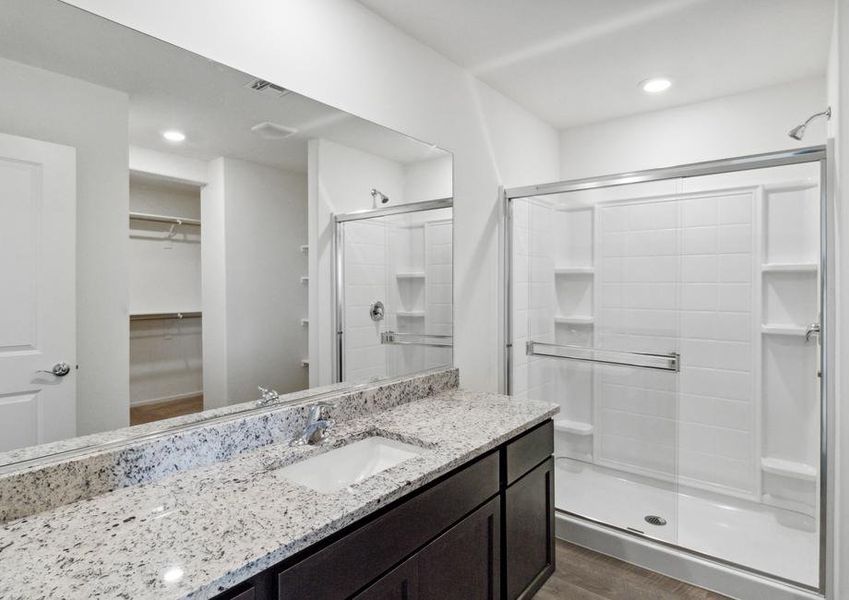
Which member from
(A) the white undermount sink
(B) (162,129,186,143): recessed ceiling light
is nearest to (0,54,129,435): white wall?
(B) (162,129,186,143): recessed ceiling light

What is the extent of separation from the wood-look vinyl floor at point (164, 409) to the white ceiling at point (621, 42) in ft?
5.24

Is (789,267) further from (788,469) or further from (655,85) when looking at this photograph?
(655,85)

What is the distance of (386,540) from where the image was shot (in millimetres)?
1180

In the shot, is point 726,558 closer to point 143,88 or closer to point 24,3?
point 143,88

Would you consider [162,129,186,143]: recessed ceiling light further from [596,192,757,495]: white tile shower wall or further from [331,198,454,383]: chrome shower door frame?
[596,192,757,495]: white tile shower wall

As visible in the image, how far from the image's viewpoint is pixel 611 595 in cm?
204

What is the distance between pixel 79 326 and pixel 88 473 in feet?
1.17

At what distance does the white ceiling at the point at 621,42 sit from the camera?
76.1 inches

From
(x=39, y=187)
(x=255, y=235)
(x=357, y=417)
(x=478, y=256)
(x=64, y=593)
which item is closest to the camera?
(x=64, y=593)

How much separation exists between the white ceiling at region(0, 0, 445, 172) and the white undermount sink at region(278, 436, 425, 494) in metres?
0.99

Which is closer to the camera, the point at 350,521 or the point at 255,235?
the point at 350,521

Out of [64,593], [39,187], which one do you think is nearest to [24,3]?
[39,187]

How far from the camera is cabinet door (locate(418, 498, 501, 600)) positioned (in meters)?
1.32

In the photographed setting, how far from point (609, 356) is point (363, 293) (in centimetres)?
154
